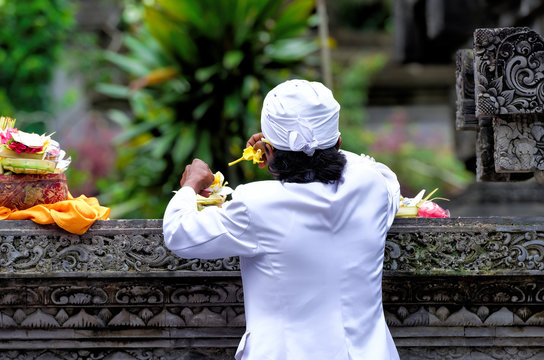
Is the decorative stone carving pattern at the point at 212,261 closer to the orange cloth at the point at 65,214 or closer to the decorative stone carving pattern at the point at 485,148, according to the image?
the orange cloth at the point at 65,214

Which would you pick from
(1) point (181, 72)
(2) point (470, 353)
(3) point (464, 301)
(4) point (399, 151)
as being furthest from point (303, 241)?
(4) point (399, 151)

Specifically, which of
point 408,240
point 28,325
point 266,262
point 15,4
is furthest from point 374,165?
point 15,4

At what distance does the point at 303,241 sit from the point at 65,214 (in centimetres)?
110

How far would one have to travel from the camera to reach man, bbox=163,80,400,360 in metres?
2.45

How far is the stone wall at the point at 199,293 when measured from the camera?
3062 mm

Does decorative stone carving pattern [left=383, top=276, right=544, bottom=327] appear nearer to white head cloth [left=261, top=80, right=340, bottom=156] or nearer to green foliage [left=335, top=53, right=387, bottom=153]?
white head cloth [left=261, top=80, right=340, bottom=156]

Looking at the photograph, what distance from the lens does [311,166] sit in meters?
2.53

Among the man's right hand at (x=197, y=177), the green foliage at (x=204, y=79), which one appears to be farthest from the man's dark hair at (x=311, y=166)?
the green foliage at (x=204, y=79)

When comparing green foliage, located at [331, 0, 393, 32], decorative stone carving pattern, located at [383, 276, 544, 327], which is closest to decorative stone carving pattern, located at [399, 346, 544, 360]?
decorative stone carving pattern, located at [383, 276, 544, 327]

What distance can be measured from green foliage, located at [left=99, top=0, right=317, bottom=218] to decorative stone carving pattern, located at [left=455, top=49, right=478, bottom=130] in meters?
4.56

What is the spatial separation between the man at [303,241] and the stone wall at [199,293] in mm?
579

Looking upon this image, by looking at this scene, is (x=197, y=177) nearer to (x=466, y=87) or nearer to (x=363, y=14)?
(x=466, y=87)

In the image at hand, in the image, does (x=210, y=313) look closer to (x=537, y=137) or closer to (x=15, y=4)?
(x=537, y=137)

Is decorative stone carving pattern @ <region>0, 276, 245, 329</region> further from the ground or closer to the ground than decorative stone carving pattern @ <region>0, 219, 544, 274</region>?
closer to the ground
